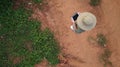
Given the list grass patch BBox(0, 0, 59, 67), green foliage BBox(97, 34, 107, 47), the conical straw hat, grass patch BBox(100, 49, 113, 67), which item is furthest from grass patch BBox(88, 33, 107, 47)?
the conical straw hat

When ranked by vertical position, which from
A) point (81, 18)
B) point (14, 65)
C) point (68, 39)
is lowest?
point (14, 65)

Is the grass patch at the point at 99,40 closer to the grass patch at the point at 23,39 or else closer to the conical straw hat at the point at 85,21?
the grass patch at the point at 23,39

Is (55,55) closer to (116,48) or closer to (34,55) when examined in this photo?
(34,55)

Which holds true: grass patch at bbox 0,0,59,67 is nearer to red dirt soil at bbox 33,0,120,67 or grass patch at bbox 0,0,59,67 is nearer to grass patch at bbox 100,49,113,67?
red dirt soil at bbox 33,0,120,67

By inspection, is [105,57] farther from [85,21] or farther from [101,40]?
[85,21]

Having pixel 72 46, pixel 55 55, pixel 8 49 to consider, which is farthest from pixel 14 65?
pixel 72 46

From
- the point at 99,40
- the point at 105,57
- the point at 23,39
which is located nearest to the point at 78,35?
the point at 99,40
